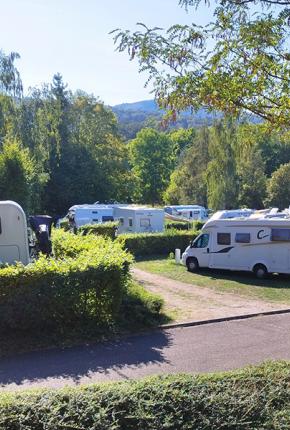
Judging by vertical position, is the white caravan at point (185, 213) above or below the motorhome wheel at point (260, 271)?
above

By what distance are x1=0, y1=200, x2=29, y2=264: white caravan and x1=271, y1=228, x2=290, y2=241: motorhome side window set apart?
9065 millimetres

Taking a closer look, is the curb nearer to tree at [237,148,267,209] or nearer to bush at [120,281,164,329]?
bush at [120,281,164,329]

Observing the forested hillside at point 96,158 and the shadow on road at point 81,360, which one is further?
the forested hillside at point 96,158

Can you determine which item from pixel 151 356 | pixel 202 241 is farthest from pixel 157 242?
pixel 151 356

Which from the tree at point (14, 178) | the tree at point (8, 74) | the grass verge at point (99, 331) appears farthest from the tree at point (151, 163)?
the grass verge at point (99, 331)

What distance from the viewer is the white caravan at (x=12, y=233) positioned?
543 inches

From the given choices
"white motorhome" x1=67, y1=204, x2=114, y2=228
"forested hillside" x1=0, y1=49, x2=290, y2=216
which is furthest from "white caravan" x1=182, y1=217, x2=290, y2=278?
"forested hillside" x1=0, y1=49, x2=290, y2=216

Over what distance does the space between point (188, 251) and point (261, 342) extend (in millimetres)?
10224

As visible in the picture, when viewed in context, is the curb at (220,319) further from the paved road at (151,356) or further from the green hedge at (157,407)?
the green hedge at (157,407)

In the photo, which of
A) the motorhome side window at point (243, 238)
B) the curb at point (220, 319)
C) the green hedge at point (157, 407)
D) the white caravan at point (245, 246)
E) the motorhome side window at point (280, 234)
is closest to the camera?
the green hedge at point (157, 407)

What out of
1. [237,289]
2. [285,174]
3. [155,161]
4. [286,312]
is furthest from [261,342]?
[155,161]

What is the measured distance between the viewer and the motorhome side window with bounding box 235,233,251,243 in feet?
60.7

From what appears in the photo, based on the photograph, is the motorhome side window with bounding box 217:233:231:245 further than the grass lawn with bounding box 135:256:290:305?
Yes

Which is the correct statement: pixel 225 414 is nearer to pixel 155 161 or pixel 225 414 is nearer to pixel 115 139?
pixel 115 139
